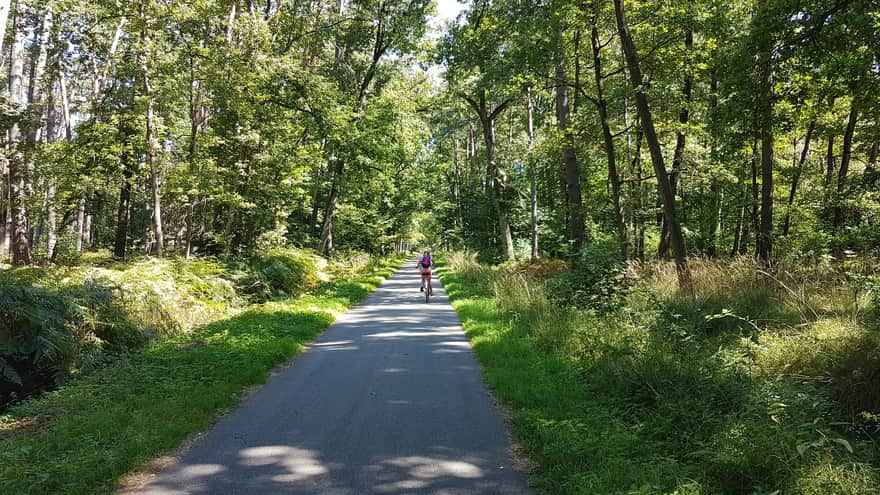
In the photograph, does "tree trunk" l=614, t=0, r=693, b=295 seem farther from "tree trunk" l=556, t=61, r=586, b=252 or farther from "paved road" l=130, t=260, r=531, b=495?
"paved road" l=130, t=260, r=531, b=495

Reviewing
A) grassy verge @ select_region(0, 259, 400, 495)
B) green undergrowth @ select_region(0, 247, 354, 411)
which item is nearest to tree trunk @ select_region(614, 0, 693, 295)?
grassy verge @ select_region(0, 259, 400, 495)

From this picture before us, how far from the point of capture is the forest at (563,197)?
16.0 ft

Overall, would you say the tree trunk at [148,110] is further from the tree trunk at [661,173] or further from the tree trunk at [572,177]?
the tree trunk at [661,173]

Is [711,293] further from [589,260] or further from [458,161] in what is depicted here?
[458,161]

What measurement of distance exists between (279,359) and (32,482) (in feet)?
14.6

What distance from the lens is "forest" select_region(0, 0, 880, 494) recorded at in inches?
191

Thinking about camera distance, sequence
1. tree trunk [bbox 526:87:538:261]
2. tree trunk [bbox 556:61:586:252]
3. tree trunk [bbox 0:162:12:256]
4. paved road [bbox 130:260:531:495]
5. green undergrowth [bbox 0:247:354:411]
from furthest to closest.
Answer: tree trunk [bbox 526:87:538:261] < tree trunk [bbox 0:162:12:256] < tree trunk [bbox 556:61:586:252] < green undergrowth [bbox 0:247:354:411] < paved road [bbox 130:260:531:495]

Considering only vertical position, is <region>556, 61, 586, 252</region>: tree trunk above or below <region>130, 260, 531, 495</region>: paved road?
above

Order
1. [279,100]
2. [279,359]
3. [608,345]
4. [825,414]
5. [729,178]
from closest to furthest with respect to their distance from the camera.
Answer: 1. [825,414]
2. [608,345]
3. [279,359]
4. [729,178]
5. [279,100]

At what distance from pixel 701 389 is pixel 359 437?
11.6 ft

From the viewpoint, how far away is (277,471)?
4.10 m

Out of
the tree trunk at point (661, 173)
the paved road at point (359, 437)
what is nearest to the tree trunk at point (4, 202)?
the paved road at point (359, 437)

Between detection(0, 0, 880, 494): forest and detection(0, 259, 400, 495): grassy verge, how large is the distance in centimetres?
17

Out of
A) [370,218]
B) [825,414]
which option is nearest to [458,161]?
[370,218]
